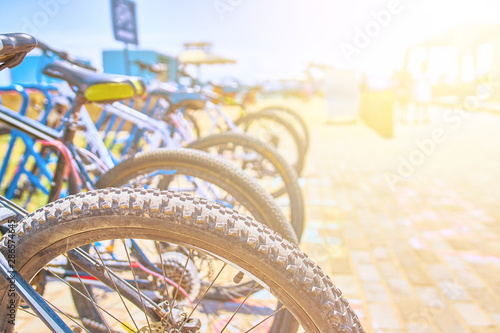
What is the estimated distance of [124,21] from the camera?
611cm

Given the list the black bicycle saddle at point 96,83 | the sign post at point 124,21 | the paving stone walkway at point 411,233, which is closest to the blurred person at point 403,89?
the paving stone walkway at point 411,233

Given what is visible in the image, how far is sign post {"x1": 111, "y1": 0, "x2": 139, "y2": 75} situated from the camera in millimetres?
5918

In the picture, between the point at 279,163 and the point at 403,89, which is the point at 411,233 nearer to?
the point at 279,163

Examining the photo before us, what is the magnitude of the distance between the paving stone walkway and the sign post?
3777 mm

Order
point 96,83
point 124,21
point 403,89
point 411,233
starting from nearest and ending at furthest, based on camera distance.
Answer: point 96,83 < point 411,233 < point 124,21 < point 403,89

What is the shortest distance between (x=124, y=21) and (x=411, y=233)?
5.45 m

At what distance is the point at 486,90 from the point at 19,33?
16209mm

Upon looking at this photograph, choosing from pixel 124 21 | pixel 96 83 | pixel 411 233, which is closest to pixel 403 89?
pixel 124 21

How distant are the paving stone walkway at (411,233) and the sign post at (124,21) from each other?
378 centimetres

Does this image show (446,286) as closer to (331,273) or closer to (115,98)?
(331,273)

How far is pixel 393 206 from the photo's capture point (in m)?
4.14

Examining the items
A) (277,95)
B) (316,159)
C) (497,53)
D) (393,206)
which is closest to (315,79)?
(277,95)

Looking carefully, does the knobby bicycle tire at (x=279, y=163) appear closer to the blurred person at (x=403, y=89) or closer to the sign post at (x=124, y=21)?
the sign post at (x=124, y=21)

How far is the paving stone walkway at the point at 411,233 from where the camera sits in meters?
2.31
